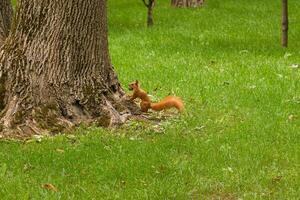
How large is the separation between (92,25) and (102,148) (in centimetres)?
155

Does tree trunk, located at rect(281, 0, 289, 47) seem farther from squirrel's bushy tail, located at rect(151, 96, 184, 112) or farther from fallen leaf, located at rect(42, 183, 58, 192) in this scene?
fallen leaf, located at rect(42, 183, 58, 192)

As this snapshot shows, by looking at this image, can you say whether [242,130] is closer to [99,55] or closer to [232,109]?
[232,109]

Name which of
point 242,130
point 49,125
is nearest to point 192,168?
point 242,130

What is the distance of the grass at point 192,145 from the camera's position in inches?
239

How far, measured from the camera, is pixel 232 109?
28.5 ft

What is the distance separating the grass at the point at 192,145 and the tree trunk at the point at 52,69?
31cm

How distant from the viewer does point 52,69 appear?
7695 millimetres

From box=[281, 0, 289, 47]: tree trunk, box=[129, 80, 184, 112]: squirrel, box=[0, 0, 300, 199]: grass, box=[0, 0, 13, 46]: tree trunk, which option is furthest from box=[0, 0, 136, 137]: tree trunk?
box=[281, 0, 289, 47]: tree trunk

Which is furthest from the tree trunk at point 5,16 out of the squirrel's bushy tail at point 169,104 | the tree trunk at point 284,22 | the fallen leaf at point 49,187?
the tree trunk at point 284,22

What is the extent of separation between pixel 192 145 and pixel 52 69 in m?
1.78

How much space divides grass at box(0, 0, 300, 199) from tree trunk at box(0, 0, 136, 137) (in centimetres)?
31

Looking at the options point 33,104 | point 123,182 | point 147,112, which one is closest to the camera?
point 123,182

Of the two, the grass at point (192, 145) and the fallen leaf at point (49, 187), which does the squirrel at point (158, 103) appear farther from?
the fallen leaf at point (49, 187)

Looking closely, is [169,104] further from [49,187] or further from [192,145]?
[49,187]
